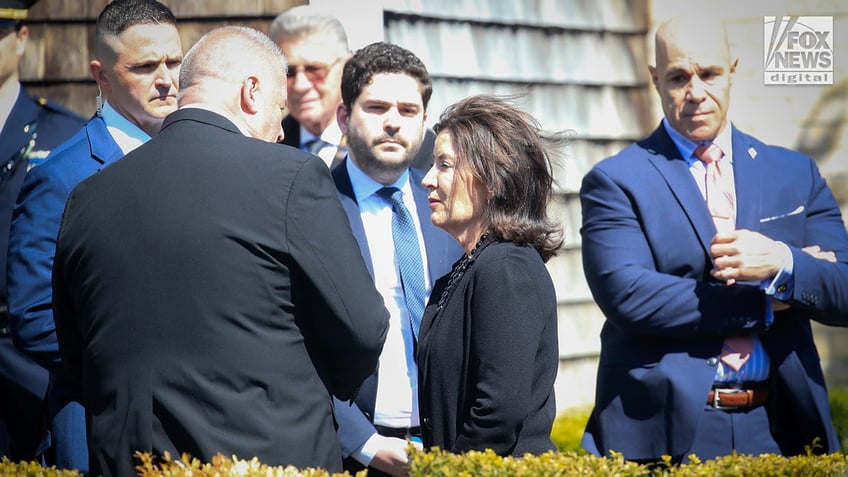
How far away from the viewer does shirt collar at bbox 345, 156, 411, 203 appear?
386cm

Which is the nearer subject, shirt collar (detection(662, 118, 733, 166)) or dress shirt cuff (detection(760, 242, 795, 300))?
dress shirt cuff (detection(760, 242, 795, 300))

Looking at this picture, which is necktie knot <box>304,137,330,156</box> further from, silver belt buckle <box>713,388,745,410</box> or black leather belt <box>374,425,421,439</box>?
silver belt buckle <box>713,388,745,410</box>

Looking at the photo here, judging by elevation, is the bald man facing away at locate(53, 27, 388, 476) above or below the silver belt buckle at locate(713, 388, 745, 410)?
above

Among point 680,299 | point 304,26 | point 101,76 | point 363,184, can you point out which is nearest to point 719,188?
point 680,299

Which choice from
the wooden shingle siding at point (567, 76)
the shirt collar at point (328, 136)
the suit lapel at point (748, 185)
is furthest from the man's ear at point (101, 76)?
the suit lapel at point (748, 185)

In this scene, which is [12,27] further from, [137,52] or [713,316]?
[713,316]

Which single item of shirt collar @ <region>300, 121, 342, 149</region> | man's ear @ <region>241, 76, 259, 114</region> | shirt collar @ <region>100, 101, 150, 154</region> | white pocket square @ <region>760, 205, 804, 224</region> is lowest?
white pocket square @ <region>760, 205, 804, 224</region>

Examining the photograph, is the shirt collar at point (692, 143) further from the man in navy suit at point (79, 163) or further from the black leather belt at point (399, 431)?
the man in navy suit at point (79, 163)

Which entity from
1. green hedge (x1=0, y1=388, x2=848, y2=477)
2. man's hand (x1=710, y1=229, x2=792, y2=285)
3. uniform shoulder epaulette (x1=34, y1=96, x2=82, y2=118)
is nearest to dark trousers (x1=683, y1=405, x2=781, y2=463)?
green hedge (x1=0, y1=388, x2=848, y2=477)

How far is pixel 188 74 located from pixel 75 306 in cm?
69

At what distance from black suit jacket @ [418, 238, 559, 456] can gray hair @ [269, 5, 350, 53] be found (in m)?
1.79

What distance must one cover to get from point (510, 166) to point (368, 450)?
1.03 metres

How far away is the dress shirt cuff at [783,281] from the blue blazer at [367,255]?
1.09 m

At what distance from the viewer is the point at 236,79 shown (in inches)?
110
